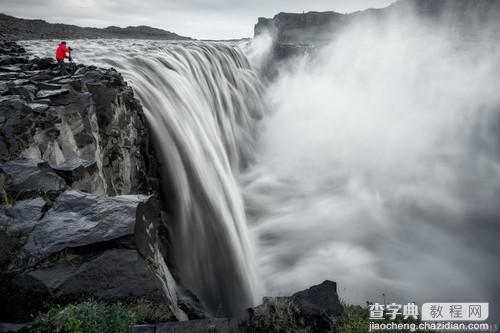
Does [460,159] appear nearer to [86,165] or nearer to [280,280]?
[280,280]

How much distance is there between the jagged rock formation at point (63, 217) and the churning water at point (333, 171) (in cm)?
155

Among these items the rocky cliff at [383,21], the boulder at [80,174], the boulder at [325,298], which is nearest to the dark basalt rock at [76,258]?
the boulder at [80,174]

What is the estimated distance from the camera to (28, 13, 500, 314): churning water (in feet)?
38.3

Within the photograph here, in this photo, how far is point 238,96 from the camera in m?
27.9

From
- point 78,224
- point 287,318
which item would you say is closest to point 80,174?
point 78,224

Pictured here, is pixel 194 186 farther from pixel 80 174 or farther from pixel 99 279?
pixel 99 279

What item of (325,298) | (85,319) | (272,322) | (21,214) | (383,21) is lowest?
(325,298)

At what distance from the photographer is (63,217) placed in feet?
16.3

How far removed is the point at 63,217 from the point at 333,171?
70.0 feet

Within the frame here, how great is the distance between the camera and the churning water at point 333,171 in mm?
11664

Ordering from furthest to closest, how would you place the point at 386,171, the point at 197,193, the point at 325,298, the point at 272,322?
the point at 386,171 < the point at 197,193 < the point at 325,298 < the point at 272,322

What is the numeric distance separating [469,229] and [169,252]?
593 inches

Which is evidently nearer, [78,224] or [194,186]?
[78,224]

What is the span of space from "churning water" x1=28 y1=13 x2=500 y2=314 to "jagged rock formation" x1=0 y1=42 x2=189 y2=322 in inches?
61.1
